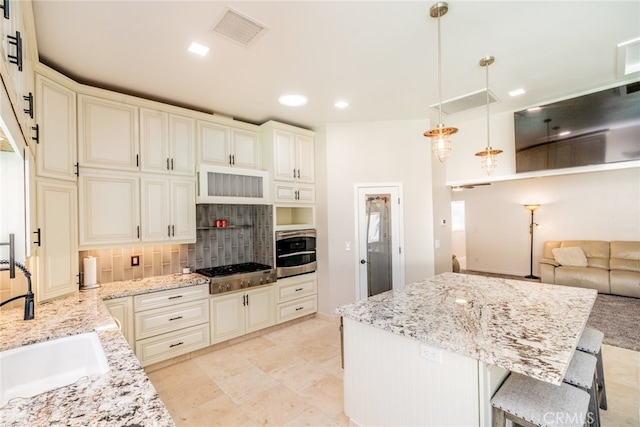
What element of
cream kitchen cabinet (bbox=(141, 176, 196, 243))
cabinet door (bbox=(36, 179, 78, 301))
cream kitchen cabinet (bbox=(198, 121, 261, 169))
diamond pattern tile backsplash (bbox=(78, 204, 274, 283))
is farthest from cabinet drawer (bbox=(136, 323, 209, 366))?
cream kitchen cabinet (bbox=(198, 121, 261, 169))

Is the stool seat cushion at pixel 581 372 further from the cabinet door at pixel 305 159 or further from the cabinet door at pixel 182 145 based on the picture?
the cabinet door at pixel 182 145

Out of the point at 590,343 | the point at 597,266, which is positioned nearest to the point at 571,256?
the point at 597,266

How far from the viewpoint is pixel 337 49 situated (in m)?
2.29

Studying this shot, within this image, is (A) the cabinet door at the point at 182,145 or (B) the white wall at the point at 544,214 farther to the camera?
(B) the white wall at the point at 544,214

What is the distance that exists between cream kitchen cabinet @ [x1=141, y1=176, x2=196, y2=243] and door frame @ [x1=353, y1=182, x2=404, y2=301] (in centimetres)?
211

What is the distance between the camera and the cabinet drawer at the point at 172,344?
2.81m

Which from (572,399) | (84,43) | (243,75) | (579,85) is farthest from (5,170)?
(579,85)

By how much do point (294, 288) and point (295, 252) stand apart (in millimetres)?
492

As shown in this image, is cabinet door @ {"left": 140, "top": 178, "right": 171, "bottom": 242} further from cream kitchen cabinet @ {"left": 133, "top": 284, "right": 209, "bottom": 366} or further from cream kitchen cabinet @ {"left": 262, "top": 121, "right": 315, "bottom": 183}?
cream kitchen cabinet @ {"left": 262, "top": 121, "right": 315, "bottom": 183}

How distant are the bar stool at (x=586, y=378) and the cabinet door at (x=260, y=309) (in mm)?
2918

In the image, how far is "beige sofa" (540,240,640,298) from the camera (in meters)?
4.80

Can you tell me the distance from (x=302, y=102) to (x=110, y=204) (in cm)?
223

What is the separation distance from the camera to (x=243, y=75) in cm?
269

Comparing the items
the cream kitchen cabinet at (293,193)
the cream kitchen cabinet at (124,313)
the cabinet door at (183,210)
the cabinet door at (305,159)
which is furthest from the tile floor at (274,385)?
the cabinet door at (305,159)
